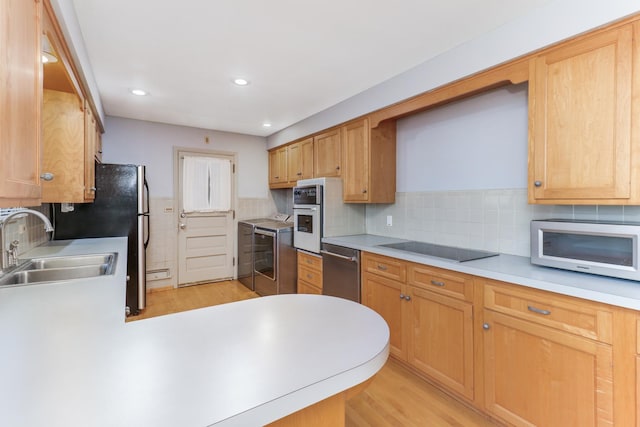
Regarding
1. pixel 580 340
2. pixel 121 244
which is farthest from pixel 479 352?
pixel 121 244

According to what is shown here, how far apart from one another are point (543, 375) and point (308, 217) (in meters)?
2.38

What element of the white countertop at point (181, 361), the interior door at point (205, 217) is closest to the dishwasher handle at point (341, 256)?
the white countertop at point (181, 361)

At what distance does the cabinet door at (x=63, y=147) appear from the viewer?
212cm

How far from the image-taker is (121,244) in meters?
2.87

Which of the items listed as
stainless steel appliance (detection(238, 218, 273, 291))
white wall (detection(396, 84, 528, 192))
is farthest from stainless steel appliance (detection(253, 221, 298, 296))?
white wall (detection(396, 84, 528, 192))

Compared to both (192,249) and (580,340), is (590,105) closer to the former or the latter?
(580,340)

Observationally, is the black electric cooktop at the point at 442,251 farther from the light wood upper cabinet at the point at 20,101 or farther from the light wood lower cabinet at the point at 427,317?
the light wood upper cabinet at the point at 20,101

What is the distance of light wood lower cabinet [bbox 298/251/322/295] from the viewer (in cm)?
329

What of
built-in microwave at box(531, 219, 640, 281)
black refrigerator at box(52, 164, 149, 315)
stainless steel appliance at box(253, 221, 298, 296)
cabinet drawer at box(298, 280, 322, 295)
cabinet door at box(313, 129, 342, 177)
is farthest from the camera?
stainless steel appliance at box(253, 221, 298, 296)

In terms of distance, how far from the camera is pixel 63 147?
218cm

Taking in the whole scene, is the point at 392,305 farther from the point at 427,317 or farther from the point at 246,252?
the point at 246,252

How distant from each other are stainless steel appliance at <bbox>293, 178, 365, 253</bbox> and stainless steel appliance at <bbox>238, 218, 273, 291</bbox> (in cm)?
104

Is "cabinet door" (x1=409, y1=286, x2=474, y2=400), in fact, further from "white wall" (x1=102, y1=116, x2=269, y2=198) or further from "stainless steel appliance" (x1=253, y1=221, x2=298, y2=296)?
"white wall" (x1=102, y1=116, x2=269, y2=198)

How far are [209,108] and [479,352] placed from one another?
11.6 ft
